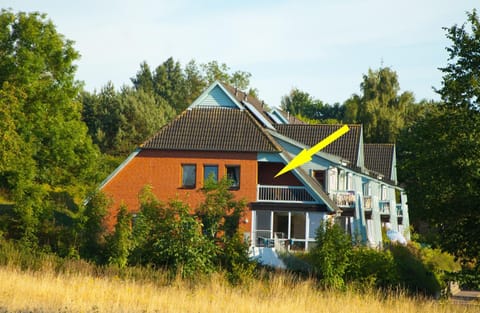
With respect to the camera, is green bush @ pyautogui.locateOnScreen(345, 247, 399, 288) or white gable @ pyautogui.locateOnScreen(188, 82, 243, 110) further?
white gable @ pyautogui.locateOnScreen(188, 82, 243, 110)

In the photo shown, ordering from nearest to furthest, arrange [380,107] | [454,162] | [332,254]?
[454,162]
[332,254]
[380,107]

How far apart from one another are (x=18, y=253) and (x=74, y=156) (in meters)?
12.4

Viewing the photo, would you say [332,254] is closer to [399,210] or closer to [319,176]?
[319,176]

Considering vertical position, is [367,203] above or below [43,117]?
below

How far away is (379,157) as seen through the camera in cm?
A: 6294

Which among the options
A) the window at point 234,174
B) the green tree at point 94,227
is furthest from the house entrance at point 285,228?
the green tree at point 94,227

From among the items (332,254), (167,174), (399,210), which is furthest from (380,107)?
(332,254)

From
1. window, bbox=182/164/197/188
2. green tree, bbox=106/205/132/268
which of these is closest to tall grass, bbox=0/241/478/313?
green tree, bbox=106/205/132/268

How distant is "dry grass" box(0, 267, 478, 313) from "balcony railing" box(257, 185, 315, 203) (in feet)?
74.8

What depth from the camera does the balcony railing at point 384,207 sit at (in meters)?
58.2

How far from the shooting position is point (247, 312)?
1605cm

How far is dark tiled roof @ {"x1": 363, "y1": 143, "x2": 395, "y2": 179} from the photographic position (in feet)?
205

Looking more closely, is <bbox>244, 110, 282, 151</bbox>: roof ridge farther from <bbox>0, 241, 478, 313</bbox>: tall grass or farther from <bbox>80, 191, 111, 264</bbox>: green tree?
<bbox>0, 241, 478, 313</bbox>: tall grass

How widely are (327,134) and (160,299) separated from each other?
3522 centimetres
